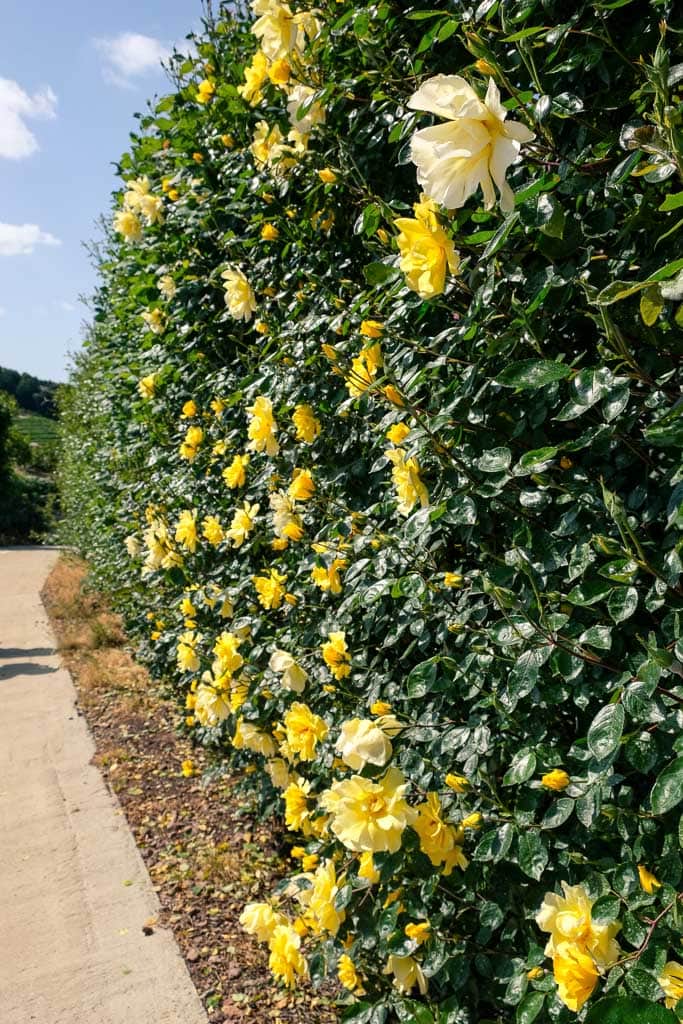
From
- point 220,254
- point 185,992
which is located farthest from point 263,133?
point 185,992

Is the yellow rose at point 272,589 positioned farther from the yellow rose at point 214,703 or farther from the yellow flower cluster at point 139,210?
the yellow flower cluster at point 139,210

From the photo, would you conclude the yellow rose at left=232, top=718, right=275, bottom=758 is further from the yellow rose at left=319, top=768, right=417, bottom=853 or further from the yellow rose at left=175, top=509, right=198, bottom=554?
the yellow rose at left=319, top=768, right=417, bottom=853

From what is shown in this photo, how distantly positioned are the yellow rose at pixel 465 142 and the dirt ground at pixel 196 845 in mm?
2384

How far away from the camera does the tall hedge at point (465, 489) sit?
45.1 inches

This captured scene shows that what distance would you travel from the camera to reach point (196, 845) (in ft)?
10.9

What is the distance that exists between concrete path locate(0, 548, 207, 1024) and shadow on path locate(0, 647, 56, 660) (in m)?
1.78

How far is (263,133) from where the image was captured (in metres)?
2.38

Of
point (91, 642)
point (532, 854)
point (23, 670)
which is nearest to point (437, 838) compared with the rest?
point (532, 854)

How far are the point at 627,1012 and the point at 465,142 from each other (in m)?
1.19

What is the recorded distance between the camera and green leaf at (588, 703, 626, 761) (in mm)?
1114

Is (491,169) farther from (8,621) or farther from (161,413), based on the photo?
(8,621)

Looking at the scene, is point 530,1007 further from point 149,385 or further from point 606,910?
point 149,385

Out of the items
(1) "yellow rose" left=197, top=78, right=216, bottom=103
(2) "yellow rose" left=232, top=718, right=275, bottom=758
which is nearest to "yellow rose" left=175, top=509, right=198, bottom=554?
(2) "yellow rose" left=232, top=718, right=275, bottom=758

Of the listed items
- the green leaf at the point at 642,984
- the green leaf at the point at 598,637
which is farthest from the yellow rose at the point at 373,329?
the green leaf at the point at 642,984
